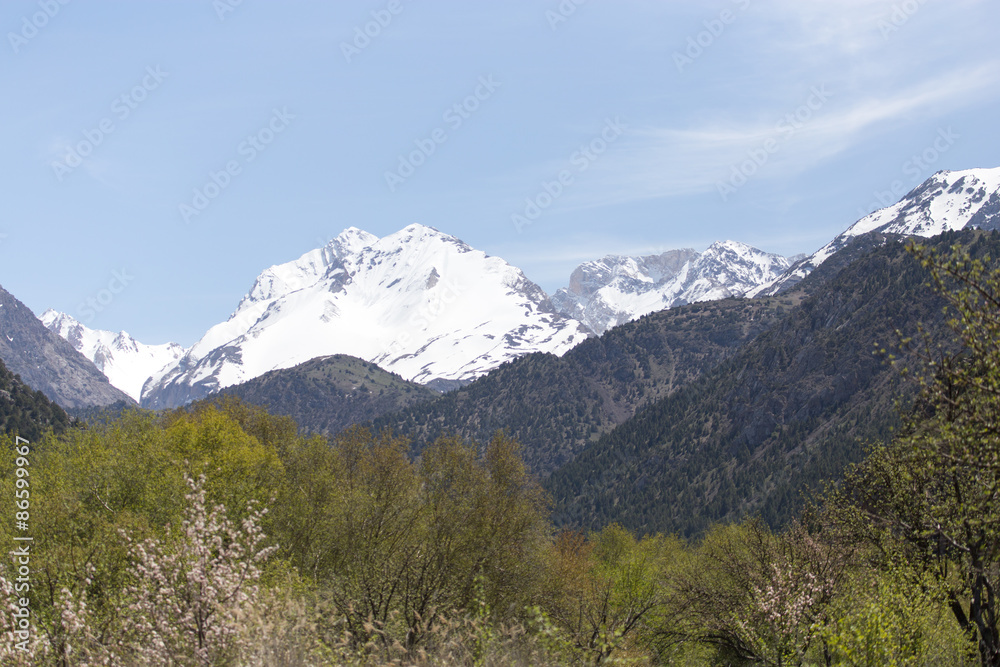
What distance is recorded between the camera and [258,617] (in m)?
19.0

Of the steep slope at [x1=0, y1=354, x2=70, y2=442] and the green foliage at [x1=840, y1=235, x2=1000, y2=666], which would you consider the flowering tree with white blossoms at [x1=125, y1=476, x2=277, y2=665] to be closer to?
the green foliage at [x1=840, y1=235, x2=1000, y2=666]

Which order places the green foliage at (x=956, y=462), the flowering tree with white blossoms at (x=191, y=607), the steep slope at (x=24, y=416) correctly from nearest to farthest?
the green foliage at (x=956, y=462) < the flowering tree with white blossoms at (x=191, y=607) < the steep slope at (x=24, y=416)

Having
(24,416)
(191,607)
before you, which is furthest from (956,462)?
(24,416)

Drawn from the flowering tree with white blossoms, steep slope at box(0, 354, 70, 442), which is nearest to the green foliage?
the flowering tree with white blossoms

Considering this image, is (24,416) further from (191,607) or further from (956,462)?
(956,462)

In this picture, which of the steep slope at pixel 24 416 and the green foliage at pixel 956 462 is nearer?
the green foliage at pixel 956 462

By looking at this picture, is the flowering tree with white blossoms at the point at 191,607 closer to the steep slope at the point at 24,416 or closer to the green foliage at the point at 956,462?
the green foliage at the point at 956,462

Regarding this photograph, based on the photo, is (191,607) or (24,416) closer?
(191,607)

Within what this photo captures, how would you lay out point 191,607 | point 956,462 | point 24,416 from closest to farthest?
point 956,462 < point 191,607 < point 24,416

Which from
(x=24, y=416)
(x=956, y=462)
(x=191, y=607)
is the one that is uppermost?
(x=24, y=416)

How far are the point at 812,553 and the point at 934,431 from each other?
11599mm

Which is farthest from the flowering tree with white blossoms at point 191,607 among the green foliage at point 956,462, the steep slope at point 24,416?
the steep slope at point 24,416

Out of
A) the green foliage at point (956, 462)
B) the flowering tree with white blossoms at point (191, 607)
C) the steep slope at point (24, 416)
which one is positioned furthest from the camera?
the steep slope at point (24, 416)

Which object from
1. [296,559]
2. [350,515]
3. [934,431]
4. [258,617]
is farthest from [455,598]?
[934,431]
